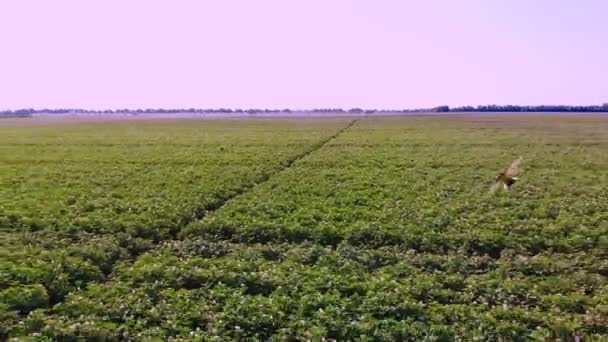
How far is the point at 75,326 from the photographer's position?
28.0 feet

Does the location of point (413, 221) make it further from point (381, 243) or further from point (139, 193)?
point (139, 193)

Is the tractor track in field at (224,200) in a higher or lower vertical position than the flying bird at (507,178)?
lower

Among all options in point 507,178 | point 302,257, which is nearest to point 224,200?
point 302,257

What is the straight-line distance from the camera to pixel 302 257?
494 inches

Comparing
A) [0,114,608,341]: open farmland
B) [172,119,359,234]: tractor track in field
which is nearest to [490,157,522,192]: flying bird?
[0,114,608,341]: open farmland

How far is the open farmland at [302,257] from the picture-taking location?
880cm

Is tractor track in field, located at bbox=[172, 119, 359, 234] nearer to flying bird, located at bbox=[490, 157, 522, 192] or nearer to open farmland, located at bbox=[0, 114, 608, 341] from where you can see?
open farmland, located at bbox=[0, 114, 608, 341]

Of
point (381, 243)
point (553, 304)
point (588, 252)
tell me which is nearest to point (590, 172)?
point (588, 252)

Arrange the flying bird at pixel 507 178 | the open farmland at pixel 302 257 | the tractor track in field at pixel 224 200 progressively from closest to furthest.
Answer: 1. the open farmland at pixel 302 257
2. the flying bird at pixel 507 178
3. the tractor track in field at pixel 224 200

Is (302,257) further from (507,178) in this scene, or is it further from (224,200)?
(224,200)

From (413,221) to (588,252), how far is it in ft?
16.2

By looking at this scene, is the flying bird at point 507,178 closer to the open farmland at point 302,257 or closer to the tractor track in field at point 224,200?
the open farmland at point 302,257

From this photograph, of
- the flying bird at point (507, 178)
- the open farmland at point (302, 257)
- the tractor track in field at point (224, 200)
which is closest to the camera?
the open farmland at point (302, 257)

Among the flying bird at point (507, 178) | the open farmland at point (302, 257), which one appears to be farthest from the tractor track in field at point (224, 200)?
the flying bird at point (507, 178)
